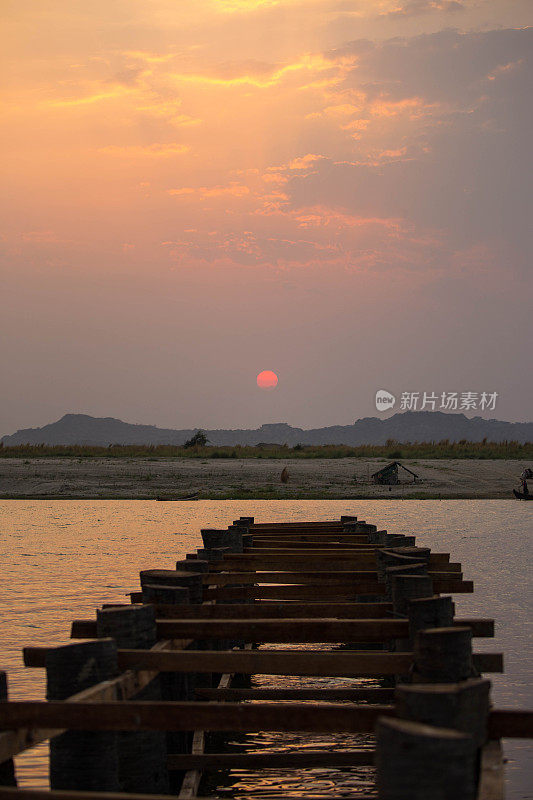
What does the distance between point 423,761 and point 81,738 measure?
277 centimetres

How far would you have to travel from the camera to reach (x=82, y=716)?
4.90 metres

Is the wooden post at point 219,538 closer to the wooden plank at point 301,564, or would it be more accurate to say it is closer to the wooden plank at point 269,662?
the wooden plank at point 301,564

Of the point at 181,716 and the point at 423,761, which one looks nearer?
the point at 423,761

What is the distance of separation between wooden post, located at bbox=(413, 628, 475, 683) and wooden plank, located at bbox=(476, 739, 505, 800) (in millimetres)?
747

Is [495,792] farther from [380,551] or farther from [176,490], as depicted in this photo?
[176,490]

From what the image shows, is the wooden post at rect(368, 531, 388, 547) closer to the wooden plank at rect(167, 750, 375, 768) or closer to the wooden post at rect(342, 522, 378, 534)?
the wooden post at rect(342, 522, 378, 534)

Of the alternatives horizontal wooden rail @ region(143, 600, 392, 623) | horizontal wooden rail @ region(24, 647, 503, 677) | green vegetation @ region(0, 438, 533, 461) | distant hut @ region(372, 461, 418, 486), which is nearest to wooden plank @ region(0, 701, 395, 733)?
horizontal wooden rail @ region(24, 647, 503, 677)

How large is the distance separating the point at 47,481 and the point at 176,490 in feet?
24.2

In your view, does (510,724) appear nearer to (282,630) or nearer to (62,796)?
(62,796)

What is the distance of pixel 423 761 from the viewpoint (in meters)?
3.47

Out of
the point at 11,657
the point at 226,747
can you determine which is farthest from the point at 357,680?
the point at 11,657

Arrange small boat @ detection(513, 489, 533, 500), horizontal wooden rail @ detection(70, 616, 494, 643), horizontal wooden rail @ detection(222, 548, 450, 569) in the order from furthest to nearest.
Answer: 1. small boat @ detection(513, 489, 533, 500)
2. horizontal wooden rail @ detection(222, 548, 450, 569)
3. horizontal wooden rail @ detection(70, 616, 494, 643)

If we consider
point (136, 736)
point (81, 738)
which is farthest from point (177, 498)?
point (81, 738)

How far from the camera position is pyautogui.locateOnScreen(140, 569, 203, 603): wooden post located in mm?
8659
